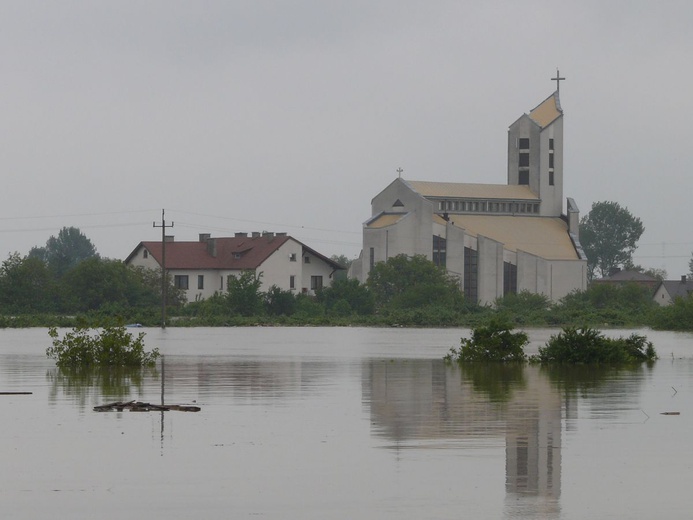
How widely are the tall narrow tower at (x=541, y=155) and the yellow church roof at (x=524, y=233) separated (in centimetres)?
455

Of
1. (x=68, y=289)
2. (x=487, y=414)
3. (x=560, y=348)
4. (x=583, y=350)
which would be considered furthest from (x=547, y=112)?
(x=487, y=414)

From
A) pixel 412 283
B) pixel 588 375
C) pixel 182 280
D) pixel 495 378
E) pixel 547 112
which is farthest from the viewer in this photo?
pixel 547 112

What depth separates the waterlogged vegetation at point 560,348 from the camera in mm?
36812

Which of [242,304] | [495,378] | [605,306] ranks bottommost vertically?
[495,378]

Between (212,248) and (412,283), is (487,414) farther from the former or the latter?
(212,248)

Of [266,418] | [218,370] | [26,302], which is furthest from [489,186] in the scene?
[266,418]

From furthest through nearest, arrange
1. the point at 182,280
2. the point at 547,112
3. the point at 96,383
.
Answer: the point at 547,112 → the point at 182,280 → the point at 96,383

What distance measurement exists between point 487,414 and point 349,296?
4229 inches

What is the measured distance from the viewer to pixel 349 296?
Answer: 12862 centimetres

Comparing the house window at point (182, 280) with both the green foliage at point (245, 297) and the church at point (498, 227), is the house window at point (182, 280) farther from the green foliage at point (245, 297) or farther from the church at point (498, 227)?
the green foliage at point (245, 297)

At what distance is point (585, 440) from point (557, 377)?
13.6 m

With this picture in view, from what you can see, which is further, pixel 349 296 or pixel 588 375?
pixel 349 296

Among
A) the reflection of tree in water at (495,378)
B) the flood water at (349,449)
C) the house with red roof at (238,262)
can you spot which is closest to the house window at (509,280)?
the house with red roof at (238,262)

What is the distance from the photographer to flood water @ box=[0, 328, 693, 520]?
12.8 m
